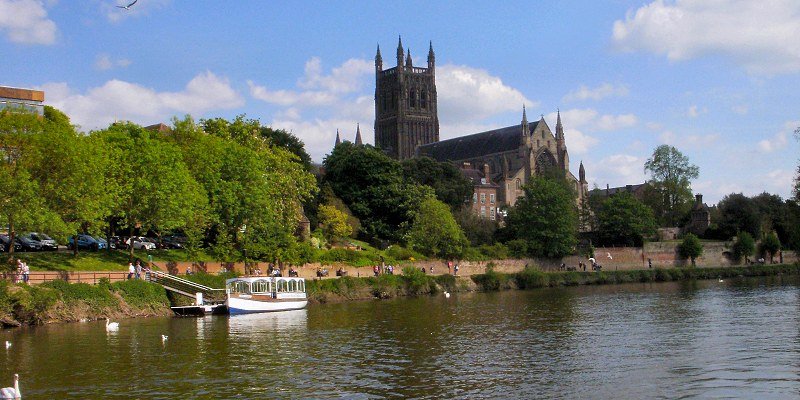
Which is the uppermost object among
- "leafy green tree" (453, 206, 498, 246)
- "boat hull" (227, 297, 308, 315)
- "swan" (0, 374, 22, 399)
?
"leafy green tree" (453, 206, 498, 246)

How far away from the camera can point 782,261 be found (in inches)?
4456

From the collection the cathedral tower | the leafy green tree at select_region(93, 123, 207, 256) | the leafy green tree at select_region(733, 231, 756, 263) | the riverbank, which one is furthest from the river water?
the cathedral tower

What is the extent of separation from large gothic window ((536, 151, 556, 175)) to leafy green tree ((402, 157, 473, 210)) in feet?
136

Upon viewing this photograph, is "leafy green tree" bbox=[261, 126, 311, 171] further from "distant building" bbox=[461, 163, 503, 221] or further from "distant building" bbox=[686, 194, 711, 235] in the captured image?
"distant building" bbox=[686, 194, 711, 235]

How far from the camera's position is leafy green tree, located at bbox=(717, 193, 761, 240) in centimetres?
11606

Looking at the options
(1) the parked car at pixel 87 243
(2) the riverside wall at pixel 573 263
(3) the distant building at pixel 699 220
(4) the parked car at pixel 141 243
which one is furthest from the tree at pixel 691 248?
(1) the parked car at pixel 87 243

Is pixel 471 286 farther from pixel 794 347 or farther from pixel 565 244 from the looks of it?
pixel 794 347

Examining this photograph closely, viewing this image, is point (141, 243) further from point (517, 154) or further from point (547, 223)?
point (517, 154)

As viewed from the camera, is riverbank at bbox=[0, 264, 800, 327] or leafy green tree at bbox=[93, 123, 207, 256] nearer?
riverbank at bbox=[0, 264, 800, 327]

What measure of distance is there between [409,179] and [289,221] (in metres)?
37.2

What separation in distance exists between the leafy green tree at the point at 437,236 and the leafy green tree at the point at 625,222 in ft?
95.0

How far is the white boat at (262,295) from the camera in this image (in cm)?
5109

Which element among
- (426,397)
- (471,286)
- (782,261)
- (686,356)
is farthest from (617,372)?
(782,261)

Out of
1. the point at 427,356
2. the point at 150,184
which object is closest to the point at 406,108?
the point at 150,184
